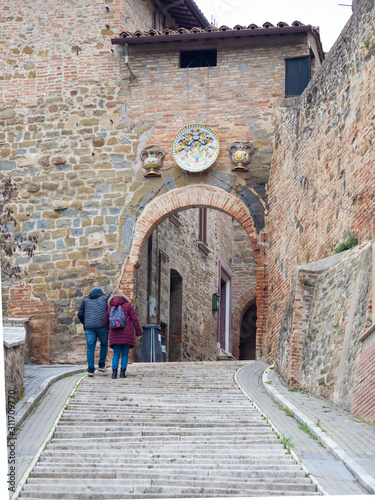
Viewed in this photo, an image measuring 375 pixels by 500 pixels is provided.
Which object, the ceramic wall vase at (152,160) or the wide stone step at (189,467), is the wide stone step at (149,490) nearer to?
the wide stone step at (189,467)

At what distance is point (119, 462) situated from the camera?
877cm

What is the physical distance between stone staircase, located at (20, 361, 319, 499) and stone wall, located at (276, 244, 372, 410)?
1.19 m

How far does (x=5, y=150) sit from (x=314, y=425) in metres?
11.6

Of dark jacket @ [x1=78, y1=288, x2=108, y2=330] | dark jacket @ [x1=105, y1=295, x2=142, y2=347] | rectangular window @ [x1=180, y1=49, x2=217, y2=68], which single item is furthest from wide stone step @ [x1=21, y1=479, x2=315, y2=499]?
rectangular window @ [x1=180, y1=49, x2=217, y2=68]

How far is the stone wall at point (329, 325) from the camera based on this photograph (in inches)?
462

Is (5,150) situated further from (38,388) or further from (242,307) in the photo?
(242,307)

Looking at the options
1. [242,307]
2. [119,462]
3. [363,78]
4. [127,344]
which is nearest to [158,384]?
[127,344]

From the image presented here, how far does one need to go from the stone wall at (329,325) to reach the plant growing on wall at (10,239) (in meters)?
6.38

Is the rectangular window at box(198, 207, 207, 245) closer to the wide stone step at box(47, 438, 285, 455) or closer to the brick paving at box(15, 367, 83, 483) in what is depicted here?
the brick paving at box(15, 367, 83, 483)

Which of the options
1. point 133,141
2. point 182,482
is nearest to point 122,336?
point 182,482

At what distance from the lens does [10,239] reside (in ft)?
63.2

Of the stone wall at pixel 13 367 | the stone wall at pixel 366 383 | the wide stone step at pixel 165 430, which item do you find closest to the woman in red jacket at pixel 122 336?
the stone wall at pixel 13 367

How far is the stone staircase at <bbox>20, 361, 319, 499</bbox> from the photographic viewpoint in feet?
26.3

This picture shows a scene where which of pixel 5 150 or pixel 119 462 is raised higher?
pixel 5 150
